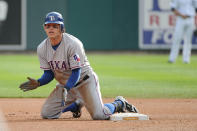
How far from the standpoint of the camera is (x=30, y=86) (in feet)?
21.4

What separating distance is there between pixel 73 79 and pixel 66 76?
304 millimetres

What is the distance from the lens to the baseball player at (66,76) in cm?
642

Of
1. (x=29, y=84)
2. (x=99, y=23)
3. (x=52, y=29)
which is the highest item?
(x=52, y=29)

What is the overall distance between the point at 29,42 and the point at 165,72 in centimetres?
743

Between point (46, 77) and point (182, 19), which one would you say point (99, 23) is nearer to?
point (182, 19)

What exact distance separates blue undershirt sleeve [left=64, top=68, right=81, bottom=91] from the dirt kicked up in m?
0.38

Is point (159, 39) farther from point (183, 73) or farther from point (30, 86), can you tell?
point (30, 86)

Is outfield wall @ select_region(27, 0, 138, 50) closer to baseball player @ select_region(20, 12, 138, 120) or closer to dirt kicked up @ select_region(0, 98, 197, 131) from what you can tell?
dirt kicked up @ select_region(0, 98, 197, 131)

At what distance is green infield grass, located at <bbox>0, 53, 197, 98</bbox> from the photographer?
9844 mm

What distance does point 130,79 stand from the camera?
12.1 m

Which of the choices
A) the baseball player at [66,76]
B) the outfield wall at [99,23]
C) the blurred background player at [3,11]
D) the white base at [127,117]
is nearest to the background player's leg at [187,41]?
the outfield wall at [99,23]

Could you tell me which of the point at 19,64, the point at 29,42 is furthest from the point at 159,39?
the point at 19,64

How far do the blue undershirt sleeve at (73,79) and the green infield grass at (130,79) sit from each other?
307 cm

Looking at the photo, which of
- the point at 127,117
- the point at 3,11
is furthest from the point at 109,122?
the point at 3,11
